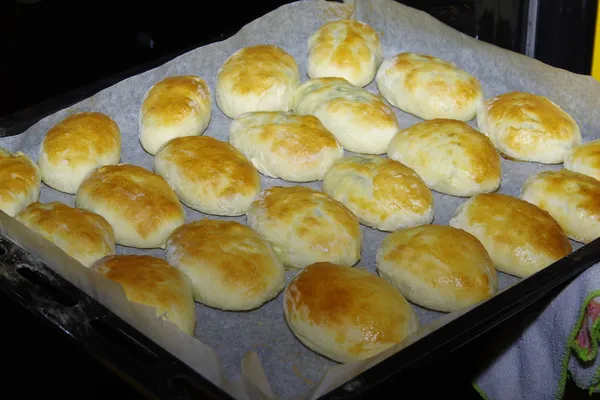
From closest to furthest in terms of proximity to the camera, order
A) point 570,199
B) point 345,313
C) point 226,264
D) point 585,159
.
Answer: point 345,313, point 226,264, point 570,199, point 585,159

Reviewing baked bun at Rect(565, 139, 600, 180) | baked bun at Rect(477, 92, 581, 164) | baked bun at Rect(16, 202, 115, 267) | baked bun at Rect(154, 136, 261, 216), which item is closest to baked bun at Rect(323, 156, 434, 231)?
baked bun at Rect(154, 136, 261, 216)

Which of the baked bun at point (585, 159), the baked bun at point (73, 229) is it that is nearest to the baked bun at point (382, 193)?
the baked bun at point (585, 159)

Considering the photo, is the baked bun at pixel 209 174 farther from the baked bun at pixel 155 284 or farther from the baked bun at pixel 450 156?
the baked bun at pixel 450 156

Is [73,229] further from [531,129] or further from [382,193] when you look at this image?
[531,129]

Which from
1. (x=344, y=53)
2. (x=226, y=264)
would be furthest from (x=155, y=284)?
(x=344, y=53)

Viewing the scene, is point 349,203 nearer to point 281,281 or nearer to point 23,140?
point 281,281
